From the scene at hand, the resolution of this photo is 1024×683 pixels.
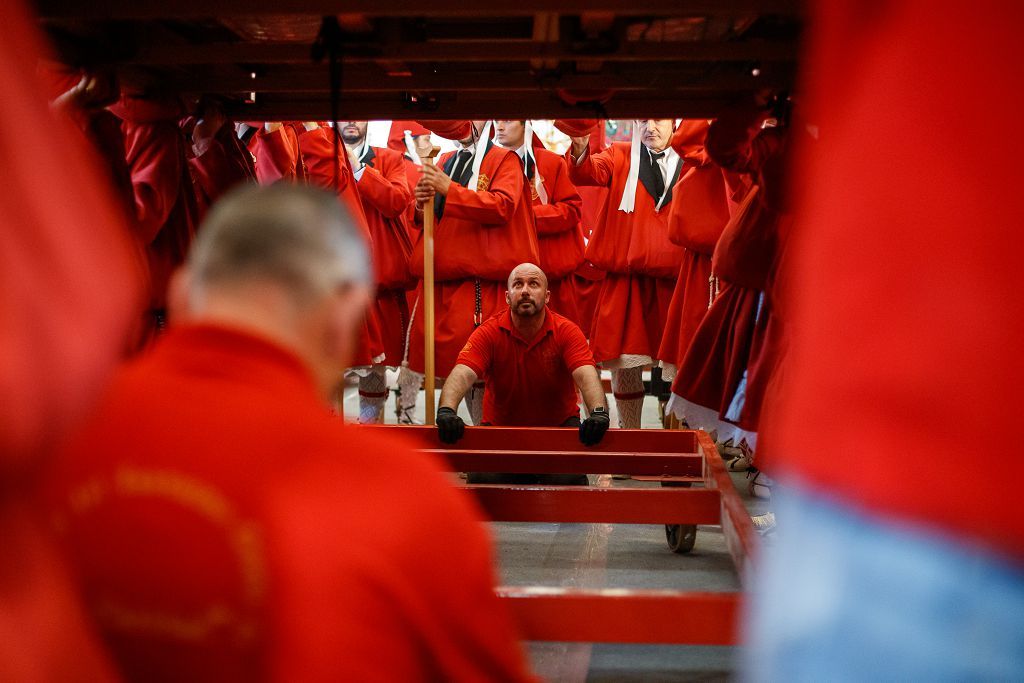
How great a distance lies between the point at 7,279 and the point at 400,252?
450 centimetres

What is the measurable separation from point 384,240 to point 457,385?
1.55 meters

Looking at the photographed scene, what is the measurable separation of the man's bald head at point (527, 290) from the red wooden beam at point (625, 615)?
2.40 metres

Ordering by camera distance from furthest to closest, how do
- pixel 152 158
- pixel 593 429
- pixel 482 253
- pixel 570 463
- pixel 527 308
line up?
pixel 482 253, pixel 527 308, pixel 593 429, pixel 570 463, pixel 152 158

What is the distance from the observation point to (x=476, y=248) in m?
4.73

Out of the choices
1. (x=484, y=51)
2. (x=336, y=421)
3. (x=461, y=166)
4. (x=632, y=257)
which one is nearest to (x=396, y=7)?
(x=484, y=51)

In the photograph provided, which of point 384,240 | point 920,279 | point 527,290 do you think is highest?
point 384,240

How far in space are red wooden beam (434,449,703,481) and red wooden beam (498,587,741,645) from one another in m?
1.31

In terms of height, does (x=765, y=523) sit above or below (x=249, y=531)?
below

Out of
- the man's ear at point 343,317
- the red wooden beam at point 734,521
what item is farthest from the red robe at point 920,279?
the red wooden beam at point 734,521

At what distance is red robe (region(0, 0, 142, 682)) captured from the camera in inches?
27.1

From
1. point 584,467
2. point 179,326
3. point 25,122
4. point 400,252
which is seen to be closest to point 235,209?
point 179,326

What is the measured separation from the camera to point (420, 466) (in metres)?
0.94

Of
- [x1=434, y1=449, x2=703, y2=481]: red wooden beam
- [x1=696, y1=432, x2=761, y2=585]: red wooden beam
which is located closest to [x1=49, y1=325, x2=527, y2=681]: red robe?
[x1=696, y1=432, x2=761, y2=585]: red wooden beam

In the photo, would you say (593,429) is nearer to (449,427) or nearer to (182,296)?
(449,427)
